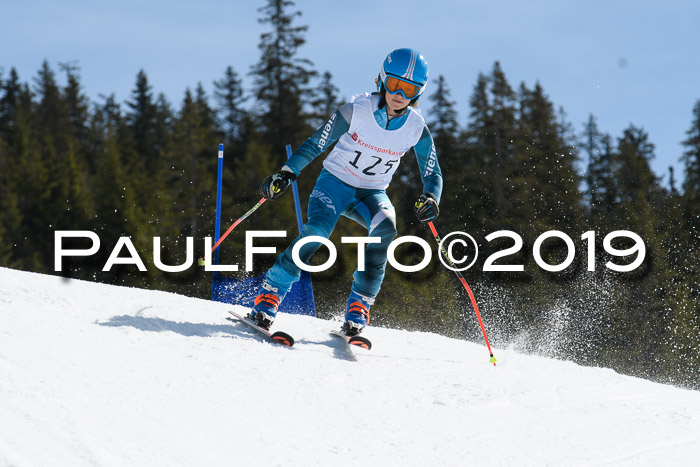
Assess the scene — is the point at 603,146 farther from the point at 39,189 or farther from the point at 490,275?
the point at 39,189

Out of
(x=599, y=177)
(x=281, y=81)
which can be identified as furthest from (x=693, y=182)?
(x=281, y=81)

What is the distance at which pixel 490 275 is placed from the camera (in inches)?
1031

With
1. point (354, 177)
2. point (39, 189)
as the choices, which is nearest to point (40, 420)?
point (354, 177)

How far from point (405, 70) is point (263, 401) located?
2438mm

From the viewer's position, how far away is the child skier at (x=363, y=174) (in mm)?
4406

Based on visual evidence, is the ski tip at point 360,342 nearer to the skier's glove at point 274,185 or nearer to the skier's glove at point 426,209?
the skier's glove at point 426,209

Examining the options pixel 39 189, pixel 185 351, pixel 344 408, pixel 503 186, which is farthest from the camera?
pixel 39 189

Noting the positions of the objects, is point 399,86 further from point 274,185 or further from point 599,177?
point 599,177

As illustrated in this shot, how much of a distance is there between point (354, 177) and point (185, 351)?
1789mm

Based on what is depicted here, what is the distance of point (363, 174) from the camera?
4.65m

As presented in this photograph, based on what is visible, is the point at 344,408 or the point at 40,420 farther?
the point at 344,408

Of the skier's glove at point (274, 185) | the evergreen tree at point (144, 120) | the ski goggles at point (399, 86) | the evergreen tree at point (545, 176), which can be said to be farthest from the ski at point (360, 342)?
the evergreen tree at point (144, 120)

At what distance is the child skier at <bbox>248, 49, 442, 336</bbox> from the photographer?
4.41 meters

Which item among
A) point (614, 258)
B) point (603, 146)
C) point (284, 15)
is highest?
point (284, 15)
